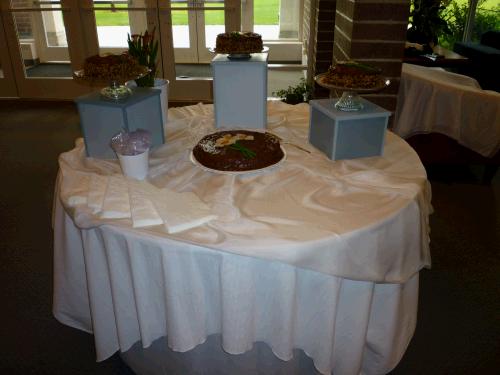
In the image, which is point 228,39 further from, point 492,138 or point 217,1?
point 217,1

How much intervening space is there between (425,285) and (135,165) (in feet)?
4.29

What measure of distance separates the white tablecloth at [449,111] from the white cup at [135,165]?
177 centimetres

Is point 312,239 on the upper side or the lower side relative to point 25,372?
upper

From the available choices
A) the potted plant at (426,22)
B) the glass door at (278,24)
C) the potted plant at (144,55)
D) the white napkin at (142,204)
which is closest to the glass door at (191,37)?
the glass door at (278,24)

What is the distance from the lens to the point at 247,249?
0.90m

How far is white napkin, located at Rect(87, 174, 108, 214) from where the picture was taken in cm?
103

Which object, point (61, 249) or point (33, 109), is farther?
point (33, 109)

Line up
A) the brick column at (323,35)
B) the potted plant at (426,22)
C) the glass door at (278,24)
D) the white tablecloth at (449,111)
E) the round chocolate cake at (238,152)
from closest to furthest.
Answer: the round chocolate cake at (238,152) → the white tablecloth at (449,111) → the brick column at (323,35) → the potted plant at (426,22) → the glass door at (278,24)

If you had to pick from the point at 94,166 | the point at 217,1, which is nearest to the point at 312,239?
the point at 94,166

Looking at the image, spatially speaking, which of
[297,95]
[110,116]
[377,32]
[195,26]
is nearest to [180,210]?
[110,116]

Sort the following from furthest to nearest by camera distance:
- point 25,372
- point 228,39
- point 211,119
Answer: point 211,119
point 228,39
point 25,372

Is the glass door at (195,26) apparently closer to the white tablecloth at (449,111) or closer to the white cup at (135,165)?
the white tablecloth at (449,111)

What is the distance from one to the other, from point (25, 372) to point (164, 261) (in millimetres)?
851

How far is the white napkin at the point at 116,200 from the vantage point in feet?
3.27
